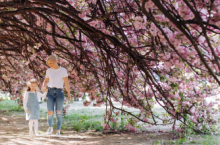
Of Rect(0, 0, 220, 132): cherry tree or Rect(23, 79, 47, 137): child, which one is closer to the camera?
Rect(0, 0, 220, 132): cherry tree

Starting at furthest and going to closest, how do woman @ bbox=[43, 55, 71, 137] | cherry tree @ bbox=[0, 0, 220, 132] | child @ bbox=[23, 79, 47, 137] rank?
child @ bbox=[23, 79, 47, 137]
woman @ bbox=[43, 55, 71, 137]
cherry tree @ bbox=[0, 0, 220, 132]

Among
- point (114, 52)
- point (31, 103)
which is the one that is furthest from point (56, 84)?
point (114, 52)

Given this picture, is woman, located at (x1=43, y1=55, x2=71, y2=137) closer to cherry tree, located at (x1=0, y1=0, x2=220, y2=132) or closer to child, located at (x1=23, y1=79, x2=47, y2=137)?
cherry tree, located at (x1=0, y1=0, x2=220, y2=132)

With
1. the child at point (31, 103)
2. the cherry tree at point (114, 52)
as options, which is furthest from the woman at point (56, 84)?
the child at point (31, 103)

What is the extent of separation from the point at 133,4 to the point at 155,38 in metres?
0.70

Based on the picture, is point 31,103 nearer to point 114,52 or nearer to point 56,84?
point 56,84

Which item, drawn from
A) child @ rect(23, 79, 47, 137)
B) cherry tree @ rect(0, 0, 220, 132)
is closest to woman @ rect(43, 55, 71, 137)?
cherry tree @ rect(0, 0, 220, 132)

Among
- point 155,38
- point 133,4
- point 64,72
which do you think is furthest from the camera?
point 64,72

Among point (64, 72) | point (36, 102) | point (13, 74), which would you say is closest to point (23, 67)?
point (13, 74)

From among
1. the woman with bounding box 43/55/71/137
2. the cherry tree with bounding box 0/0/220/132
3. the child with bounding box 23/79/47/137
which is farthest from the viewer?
the child with bounding box 23/79/47/137

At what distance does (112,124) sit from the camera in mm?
6547

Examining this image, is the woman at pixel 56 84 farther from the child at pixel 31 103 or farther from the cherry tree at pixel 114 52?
the child at pixel 31 103

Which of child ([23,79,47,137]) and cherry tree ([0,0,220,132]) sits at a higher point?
cherry tree ([0,0,220,132])

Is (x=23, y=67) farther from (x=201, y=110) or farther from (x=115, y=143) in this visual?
(x=201, y=110)
